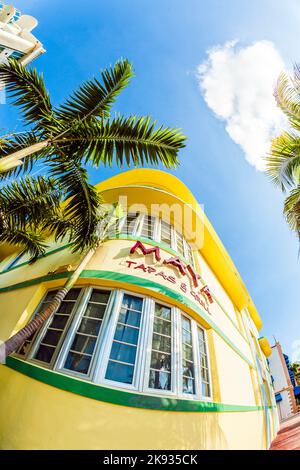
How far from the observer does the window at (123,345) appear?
4012 mm

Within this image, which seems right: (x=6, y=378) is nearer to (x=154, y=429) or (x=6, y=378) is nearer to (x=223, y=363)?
(x=154, y=429)

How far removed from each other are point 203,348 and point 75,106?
6.63 metres

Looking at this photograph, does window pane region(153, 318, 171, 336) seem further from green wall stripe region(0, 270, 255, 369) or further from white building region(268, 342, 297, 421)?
white building region(268, 342, 297, 421)

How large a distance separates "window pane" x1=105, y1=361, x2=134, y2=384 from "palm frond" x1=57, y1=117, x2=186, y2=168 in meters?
4.31

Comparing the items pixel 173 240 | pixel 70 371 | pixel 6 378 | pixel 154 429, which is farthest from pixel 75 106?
pixel 154 429

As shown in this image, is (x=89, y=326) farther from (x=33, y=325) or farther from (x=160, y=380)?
(x=160, y=380)

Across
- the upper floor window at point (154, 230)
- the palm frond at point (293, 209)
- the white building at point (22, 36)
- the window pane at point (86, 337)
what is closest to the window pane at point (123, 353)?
the window pane at point (86, 337)

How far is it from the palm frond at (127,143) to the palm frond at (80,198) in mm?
359

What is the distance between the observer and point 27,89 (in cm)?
423

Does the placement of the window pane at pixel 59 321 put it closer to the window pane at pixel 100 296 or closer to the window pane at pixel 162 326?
the window pane at pixel 100 296

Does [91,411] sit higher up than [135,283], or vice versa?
[135,283]

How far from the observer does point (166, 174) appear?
926cm

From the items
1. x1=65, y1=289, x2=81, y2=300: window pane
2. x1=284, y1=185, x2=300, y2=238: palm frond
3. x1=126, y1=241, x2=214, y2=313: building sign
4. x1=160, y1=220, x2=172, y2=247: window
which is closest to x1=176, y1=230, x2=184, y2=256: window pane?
x1=160, y1=220, x2=172, y2=247: window

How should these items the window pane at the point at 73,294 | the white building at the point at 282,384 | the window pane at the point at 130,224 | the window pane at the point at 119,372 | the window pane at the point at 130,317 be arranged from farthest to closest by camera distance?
the white building at the point at 282,384 → the window pane at the point at 130,224 → the window pane at the point at 73,294 → the window pane at the point at 130,317 → the window pane at the point at 119,372
